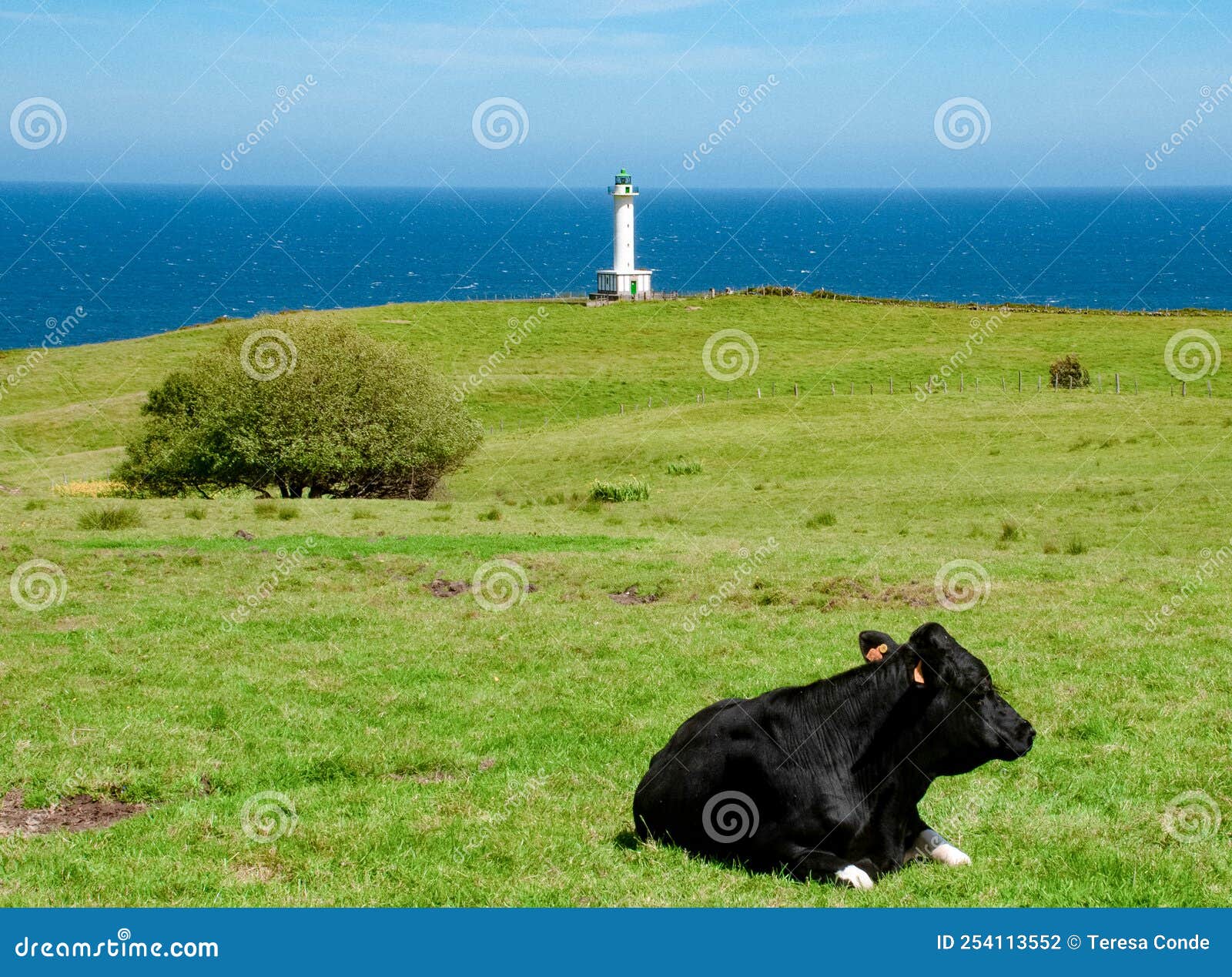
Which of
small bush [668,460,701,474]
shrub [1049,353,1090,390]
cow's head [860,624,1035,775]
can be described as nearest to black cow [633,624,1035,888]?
cow's head [860,624,1035,775]

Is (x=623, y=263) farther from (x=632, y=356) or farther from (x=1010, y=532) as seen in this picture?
(x=1010, y=532)

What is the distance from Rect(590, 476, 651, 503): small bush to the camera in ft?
139

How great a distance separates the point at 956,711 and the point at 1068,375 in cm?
6924

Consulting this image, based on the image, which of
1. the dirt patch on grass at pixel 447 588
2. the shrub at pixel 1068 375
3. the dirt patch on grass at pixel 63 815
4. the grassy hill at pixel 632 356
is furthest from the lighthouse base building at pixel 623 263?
the dirt patch on grass at pixel 63 815

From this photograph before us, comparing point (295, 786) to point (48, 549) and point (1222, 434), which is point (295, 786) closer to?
point (48, 549)

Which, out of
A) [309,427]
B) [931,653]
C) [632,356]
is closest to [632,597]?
[931,653]

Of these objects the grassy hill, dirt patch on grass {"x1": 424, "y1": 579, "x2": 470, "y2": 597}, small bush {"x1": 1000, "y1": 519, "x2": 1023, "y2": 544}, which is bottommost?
dirt patch on grass {"x1": 424, "y1": 579, "x2": 470, "y2": 597}

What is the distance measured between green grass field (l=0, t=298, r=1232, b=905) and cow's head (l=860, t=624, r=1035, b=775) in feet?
2.87

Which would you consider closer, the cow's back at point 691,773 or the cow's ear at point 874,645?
the cow's ear at point 874,645

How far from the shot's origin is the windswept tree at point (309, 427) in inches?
1836

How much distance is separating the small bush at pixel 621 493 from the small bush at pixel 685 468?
4.96m

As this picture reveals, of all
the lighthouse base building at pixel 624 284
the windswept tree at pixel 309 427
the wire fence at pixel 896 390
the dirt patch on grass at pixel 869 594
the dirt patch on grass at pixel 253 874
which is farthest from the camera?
the lighthouse base building at pixel 624 284

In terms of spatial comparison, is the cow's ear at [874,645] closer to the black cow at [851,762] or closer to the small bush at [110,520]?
the black cow at [851,762]

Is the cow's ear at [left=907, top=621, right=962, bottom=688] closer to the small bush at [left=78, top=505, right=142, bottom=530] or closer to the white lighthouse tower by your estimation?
the small bush at [left=78, top=505, right=142, bottom=530]
